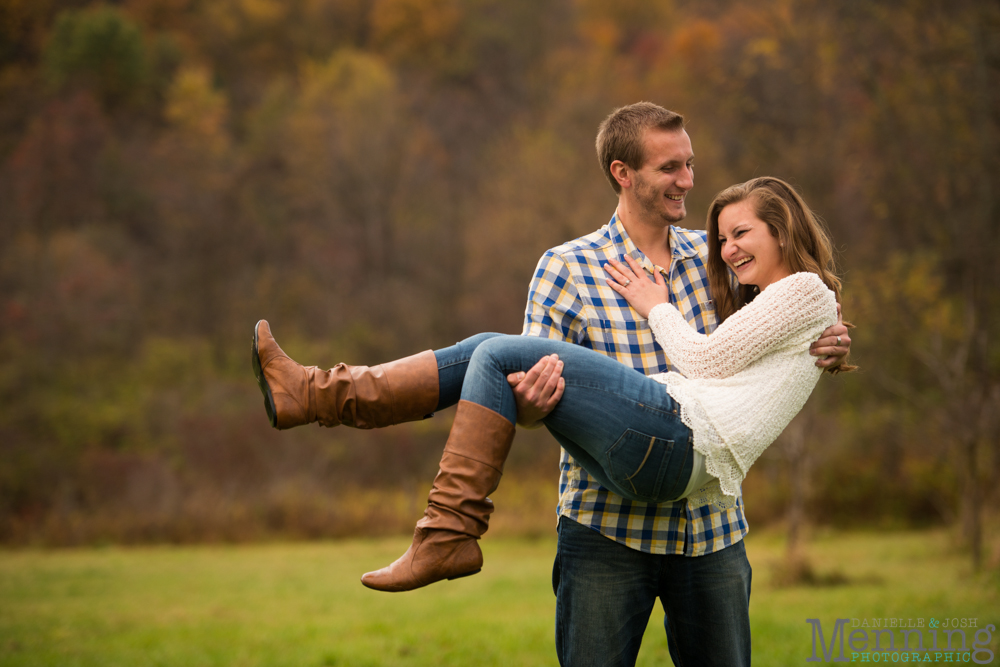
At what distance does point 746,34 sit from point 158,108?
803 inches

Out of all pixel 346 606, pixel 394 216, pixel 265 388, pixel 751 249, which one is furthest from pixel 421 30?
pixel 265 388

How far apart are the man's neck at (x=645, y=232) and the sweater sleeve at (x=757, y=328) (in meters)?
0.46

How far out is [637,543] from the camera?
255 centimetres

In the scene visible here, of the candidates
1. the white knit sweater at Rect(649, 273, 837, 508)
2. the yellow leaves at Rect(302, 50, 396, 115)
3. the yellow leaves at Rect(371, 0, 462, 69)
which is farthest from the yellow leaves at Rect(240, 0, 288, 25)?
the white knit sweater at Rect(649, 273, 837, 508)

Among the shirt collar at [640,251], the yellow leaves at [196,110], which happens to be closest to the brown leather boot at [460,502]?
the shirt collar at [640,251]

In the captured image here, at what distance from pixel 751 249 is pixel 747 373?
0.48 meters

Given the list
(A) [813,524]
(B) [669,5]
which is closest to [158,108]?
(B) [669,5]

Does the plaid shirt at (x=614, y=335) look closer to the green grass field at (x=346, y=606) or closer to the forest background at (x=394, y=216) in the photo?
Answer: the green grass field at (x=346, y=606)

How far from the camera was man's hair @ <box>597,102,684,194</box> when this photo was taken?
283cm

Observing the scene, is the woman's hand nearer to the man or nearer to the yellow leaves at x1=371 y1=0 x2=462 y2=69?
the man

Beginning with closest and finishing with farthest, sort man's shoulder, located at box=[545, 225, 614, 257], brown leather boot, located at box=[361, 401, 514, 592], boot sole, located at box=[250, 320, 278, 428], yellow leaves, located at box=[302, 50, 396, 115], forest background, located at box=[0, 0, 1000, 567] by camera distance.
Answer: brown leather boot, located at box=[361, 401, 514, 592], boot sole, located at box=[250, 320, 278, 428], man's shoulder, located at box=[545, 225, 614, 257], forest background, located at box=[0, 0, 1000, 567], yellow leaves, located at box=[302, 50, 396, 115]

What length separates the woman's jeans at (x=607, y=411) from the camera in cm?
230

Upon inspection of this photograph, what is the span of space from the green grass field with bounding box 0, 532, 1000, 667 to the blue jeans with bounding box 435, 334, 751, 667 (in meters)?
2.76

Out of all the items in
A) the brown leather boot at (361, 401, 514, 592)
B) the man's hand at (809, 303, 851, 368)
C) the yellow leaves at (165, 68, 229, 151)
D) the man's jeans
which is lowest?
the man's jeans
